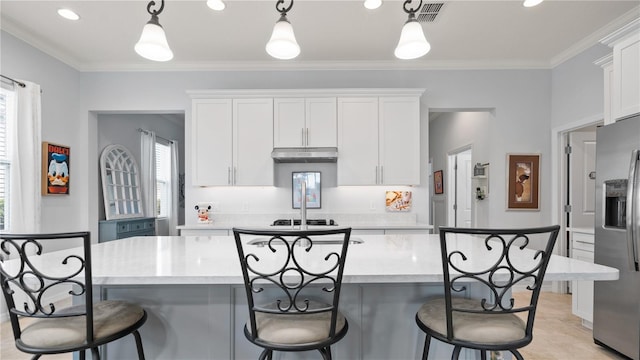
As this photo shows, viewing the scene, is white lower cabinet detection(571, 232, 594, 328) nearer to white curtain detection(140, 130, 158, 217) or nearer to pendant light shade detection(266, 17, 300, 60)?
pendant light shade detection(266, 17, 300, 60)

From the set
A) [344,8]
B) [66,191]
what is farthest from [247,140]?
[66,191]

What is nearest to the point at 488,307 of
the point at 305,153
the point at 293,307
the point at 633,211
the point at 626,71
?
the point at 293,307

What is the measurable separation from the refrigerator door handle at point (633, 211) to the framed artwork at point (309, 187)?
9.29ft

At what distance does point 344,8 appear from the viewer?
9.22 ft

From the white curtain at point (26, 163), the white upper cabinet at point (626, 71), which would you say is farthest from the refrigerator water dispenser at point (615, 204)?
the white curtain at point (26, 163)

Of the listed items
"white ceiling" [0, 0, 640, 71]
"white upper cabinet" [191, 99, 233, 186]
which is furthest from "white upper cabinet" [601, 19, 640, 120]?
"white upper cabinet" [191, 99, 233, 186]

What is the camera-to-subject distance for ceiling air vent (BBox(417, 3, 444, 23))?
2.76 m

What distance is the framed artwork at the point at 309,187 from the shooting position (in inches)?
159

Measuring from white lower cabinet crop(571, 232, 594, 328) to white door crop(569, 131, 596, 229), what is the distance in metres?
0.75

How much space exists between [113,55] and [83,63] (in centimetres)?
53

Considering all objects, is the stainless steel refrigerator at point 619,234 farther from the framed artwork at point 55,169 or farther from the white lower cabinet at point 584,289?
the framed artwork at point 55,169

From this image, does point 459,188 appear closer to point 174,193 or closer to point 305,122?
point 305,122

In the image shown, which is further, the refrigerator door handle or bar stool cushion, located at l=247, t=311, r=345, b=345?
the refrigerator door handle

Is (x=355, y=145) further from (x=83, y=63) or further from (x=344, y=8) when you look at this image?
(x=83, y=63)
